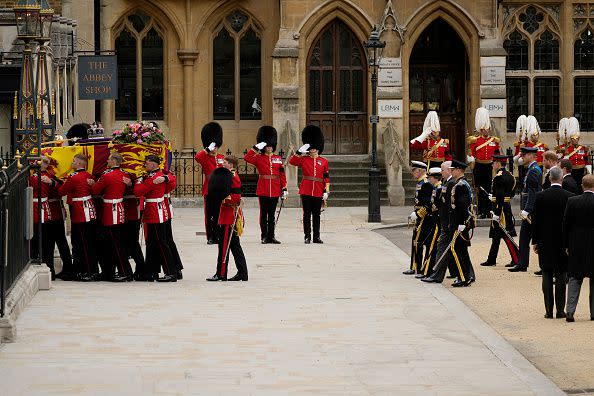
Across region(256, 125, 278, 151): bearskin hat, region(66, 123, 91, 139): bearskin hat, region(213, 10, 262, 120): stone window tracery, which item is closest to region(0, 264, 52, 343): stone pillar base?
region(66, 123, 91, 139): bearskin hat

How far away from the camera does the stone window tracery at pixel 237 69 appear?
3581 centimetres

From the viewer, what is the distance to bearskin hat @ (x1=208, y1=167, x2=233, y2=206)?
19359 millimetres

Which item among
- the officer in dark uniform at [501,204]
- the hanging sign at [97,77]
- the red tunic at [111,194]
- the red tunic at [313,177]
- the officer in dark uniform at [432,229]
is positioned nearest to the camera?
the red tunic at [111,194]

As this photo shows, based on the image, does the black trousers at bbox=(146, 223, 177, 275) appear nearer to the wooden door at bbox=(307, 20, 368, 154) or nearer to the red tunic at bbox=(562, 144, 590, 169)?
the red tunic at bbox=(562, 144, 590, 169)

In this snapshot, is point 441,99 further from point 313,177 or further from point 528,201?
point 528,201

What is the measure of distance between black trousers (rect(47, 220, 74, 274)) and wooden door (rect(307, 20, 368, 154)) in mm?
15678

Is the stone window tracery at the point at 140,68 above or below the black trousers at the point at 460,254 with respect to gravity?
above

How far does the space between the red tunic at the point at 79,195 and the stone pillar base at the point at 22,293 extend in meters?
0.98

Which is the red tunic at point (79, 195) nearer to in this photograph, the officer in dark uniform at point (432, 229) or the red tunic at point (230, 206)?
the red tunic at point (230, 206)

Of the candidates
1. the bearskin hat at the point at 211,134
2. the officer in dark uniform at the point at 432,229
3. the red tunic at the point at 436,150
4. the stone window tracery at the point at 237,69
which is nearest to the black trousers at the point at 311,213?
the bearskin hat at the point at 211,134

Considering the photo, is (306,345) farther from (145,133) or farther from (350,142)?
(350,142)

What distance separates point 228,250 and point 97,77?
1164 centimetres

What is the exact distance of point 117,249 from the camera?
19.5 metres

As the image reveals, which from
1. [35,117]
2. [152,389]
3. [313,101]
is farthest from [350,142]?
[152,389]
